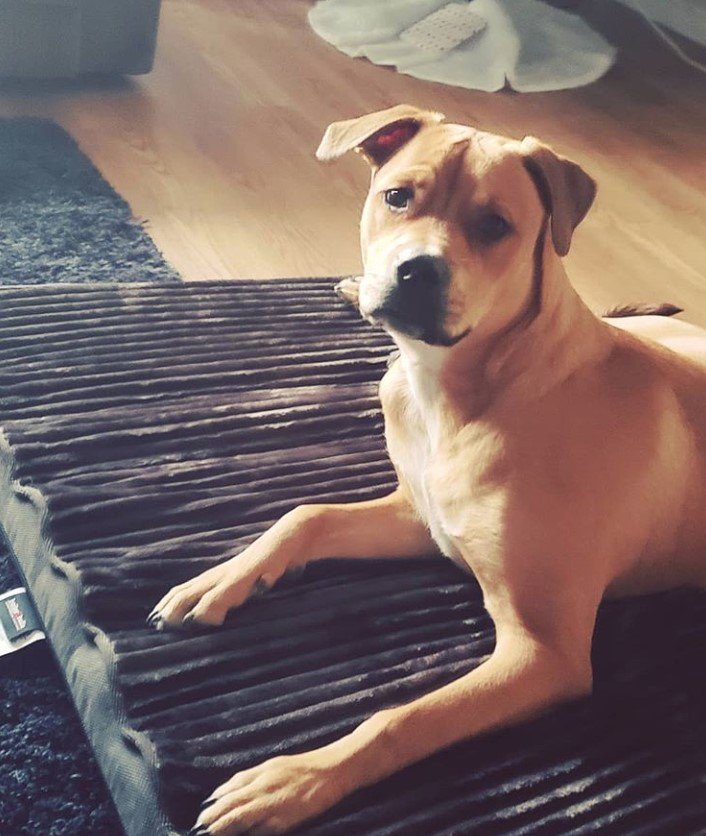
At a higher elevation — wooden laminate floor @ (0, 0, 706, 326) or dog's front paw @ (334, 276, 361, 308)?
dog's front paw @ (334, 276, 361, 308)

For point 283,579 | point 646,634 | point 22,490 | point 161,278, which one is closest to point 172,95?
point 161,278

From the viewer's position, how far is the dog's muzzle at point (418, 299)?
4.75ft

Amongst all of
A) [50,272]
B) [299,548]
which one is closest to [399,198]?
[299,548]

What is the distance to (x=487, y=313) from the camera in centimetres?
152

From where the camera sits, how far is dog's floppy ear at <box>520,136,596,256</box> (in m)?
1.50

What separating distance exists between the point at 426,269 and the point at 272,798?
0.75 metres

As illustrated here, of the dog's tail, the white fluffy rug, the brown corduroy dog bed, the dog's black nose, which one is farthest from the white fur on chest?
the white fluffy rug

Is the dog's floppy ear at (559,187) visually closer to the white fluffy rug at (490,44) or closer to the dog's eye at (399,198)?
the dog's eye at (399,198)

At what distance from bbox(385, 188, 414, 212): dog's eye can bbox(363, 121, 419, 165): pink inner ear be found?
13 centimetres

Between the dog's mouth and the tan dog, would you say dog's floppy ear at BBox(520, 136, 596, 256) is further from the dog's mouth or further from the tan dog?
the dog's mouth

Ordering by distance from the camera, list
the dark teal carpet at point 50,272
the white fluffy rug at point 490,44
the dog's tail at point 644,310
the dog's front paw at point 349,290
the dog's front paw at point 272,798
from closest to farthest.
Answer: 1. the dog's front paw at point 272,798
2. the dark teal carpet at point 50,272
3. the dog's tail at point 644,310
4. the dog's front paw at point 349,290
5. the white fluffy rug at point 490,44

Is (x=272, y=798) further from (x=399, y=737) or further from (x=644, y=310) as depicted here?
(x=644, y=310)

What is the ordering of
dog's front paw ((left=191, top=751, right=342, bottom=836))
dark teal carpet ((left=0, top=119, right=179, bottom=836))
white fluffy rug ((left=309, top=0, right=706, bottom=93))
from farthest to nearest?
white fluffy rug ((left=309, top=0, right=706, bottom=93)), dark teal carpet ((left=0, top=119, right=179, bottom=836)), dog's front paw ((left=191, top=751, right=342, bottom=836))

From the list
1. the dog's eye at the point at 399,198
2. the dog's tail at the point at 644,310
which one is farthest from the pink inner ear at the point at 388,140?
the dog's tail at the point at 644,310
